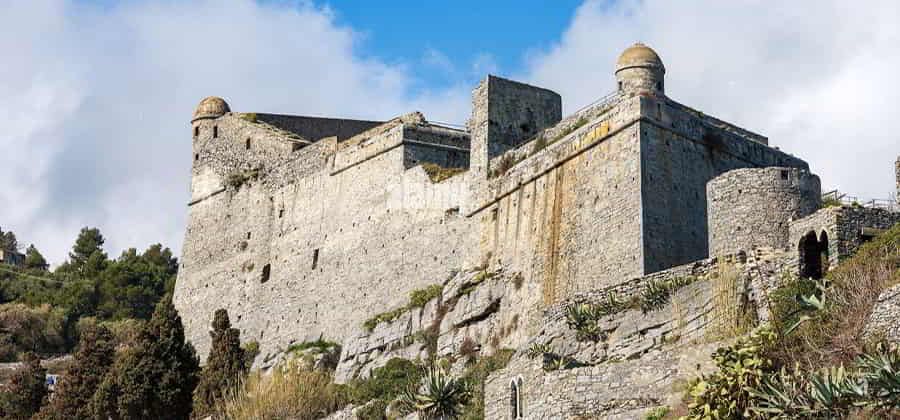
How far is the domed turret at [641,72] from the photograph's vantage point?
40688 mm

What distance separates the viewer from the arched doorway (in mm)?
29744

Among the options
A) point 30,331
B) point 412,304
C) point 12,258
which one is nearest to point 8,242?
point 12,258

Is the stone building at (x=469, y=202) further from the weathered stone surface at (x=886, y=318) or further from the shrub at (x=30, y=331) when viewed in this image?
the shrub at (x=30, y=331)

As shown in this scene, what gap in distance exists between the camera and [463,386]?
3347 cm

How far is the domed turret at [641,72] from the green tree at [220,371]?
11755 mm

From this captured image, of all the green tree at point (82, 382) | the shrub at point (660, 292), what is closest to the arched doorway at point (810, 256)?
the shrub at point (660, 292)

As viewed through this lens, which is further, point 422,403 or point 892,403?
point 422,403

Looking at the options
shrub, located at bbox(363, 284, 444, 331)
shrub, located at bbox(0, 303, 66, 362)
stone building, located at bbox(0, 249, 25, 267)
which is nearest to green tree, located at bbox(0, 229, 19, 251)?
stone building, located at bbox(0, 249, 25, 267)

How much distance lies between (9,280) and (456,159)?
33986mm

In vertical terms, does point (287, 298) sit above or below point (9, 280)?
below

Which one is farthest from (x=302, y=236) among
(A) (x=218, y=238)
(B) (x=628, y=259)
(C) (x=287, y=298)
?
(B) (x=628, y=259)

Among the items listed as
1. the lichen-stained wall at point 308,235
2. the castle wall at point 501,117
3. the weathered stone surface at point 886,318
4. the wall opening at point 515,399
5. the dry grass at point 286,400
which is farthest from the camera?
the lichen-stained wall at point 308,235

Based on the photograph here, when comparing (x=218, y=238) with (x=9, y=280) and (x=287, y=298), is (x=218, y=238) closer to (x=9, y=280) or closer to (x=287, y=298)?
(x=287, y=298)

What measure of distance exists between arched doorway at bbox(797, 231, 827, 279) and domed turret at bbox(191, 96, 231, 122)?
102 ft
